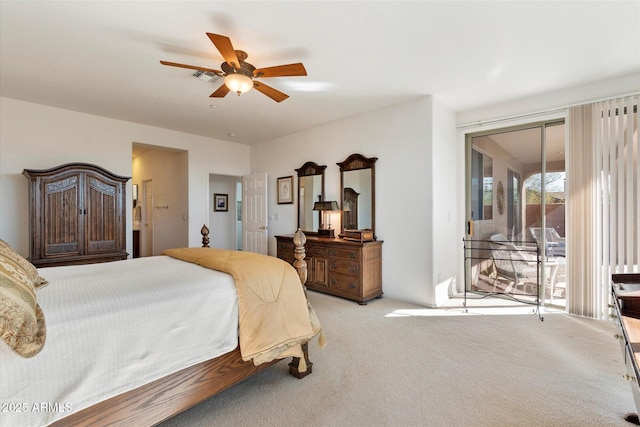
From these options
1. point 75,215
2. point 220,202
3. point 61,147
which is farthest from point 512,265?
point 61,147

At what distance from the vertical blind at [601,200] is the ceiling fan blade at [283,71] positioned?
3270 mm

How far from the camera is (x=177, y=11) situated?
84.4 inches

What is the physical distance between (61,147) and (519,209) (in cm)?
646

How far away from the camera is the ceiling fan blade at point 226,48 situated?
6.55ft

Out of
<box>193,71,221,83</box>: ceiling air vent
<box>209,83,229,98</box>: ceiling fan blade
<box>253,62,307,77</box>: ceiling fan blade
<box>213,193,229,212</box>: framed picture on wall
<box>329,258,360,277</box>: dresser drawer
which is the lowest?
<box>329,258,360,277</box>: dresser drawer

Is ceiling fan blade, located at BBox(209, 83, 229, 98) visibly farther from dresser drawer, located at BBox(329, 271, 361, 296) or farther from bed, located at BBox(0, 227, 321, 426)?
dresser drawer, located at BBox(329, 271, 361, 296)

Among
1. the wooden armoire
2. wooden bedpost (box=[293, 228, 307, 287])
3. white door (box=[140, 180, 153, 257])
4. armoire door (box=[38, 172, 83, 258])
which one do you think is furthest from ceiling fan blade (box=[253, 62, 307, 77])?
white door (box=[140, 180, 153, 257])

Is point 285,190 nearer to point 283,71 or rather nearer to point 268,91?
point 268,91

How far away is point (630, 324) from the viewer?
4.11 ft

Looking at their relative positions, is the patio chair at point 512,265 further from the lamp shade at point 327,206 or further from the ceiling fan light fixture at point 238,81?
the ceiling fan light fixture at point 238,81

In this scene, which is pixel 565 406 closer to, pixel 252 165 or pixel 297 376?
pixel 297 376

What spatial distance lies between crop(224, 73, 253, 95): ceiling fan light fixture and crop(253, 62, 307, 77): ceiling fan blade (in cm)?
10

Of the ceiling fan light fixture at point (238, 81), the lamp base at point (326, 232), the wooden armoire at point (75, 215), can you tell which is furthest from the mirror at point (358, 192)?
the wooden armoire at point (75, 215)

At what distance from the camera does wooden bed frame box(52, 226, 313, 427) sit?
4.29ft
